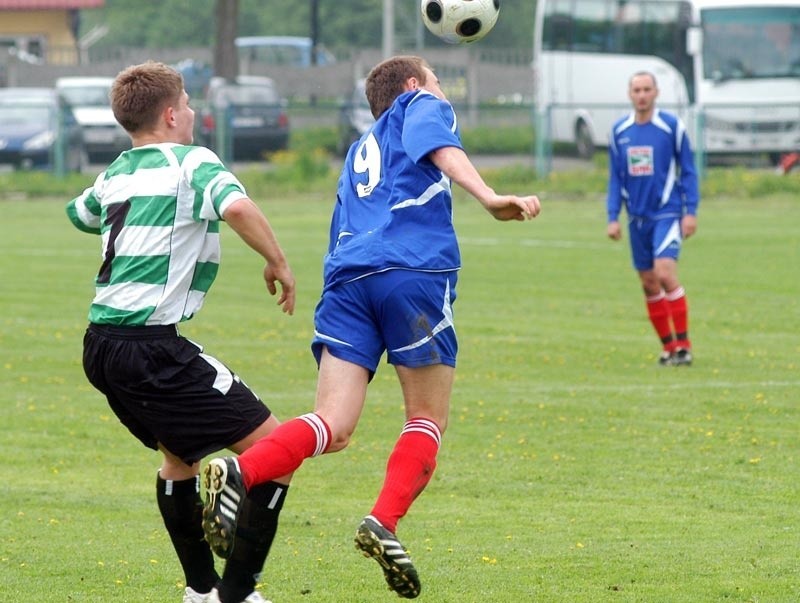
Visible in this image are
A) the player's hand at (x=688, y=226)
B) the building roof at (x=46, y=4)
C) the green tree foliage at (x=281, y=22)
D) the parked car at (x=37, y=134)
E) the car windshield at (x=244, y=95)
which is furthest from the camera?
the green tree foliage at (x=281, y=22)

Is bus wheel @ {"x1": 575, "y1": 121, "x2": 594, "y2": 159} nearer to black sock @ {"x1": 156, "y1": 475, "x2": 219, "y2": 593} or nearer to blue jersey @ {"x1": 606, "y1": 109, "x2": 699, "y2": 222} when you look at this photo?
blue jersey @ {"x1": 606, "y1": 109, "x2": 699, "y2": 222}

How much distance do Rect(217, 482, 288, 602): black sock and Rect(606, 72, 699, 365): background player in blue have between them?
6786mm

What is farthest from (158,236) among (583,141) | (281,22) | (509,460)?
(281,22)

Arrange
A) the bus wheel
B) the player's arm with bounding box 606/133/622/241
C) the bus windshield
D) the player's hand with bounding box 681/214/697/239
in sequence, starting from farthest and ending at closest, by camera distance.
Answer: the bus wheel
the bus windshield
the player's arm with bounding box 606/133/622/241
the player's hand with bounding box 681/214/697/239

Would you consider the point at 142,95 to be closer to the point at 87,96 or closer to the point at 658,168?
the point at 658,168

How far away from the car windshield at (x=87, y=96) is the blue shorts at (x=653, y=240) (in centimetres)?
2461

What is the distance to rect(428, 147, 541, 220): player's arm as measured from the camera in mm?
4973

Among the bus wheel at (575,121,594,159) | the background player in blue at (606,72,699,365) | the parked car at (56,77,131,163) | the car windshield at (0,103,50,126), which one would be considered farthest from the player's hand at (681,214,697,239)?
the bus wheel at (575,121,594,159)

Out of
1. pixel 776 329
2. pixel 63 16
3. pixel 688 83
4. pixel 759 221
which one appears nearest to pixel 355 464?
pixel 776 329

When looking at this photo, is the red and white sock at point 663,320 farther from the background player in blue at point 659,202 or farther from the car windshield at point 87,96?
the car windshield at point 87,96

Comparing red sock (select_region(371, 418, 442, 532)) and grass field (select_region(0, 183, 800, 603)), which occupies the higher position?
red sock (select_region(371, 418, 442, 532))

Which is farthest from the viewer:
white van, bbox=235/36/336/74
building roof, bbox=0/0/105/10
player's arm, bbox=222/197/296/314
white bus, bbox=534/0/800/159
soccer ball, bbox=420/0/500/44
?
white van, bbox=235/36/336/74

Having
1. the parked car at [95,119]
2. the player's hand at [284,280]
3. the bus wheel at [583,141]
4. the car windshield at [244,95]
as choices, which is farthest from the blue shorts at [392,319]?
→ the car windshield at [244,95]

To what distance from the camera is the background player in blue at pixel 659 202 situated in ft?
37.7
